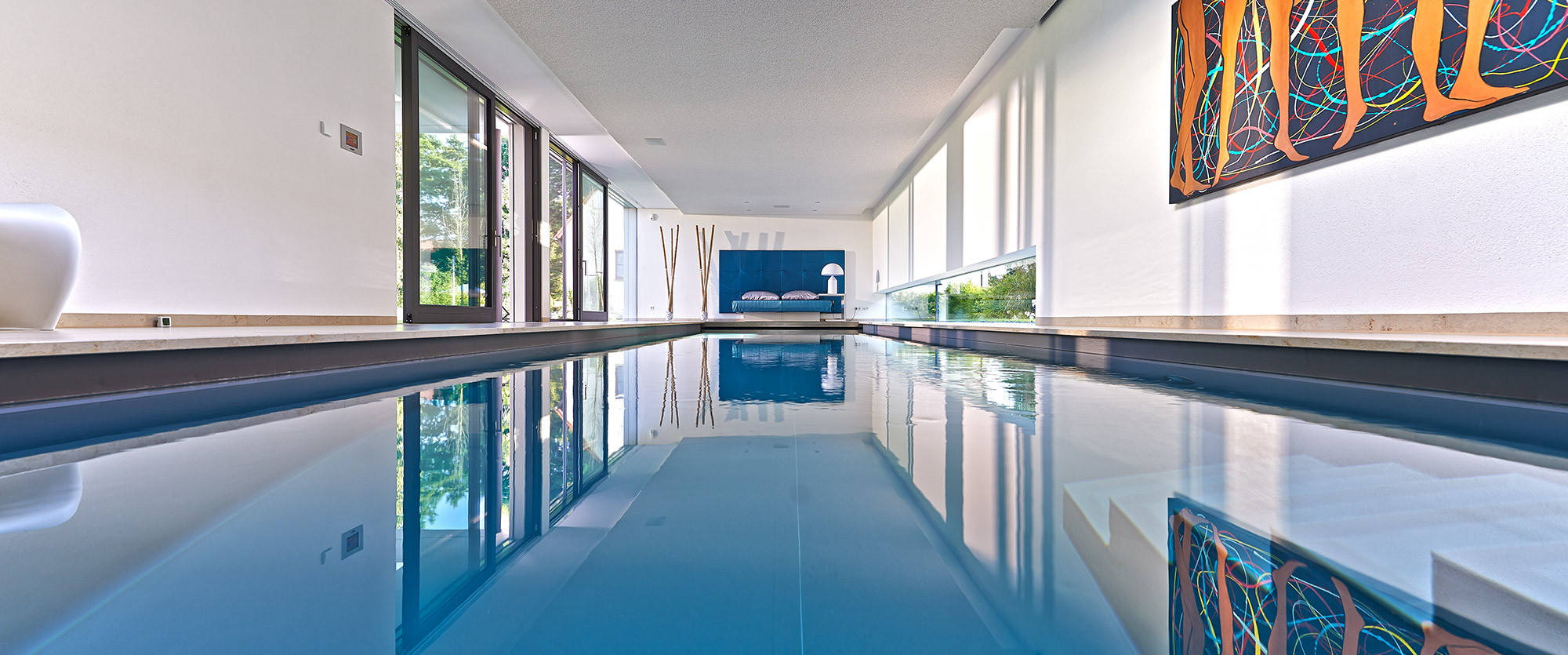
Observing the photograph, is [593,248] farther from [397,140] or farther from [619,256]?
[397,140]

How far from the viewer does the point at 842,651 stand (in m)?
0.46

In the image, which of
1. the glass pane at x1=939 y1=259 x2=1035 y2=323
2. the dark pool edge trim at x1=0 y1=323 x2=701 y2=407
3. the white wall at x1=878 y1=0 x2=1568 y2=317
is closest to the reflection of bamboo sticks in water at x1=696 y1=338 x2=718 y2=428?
the dark pool edge trim at x1=0 y1=323 x2=701 y2=407

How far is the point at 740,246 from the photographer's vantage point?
12656mm

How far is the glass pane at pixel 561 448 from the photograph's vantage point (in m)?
0.91

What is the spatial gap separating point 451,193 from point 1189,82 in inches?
220

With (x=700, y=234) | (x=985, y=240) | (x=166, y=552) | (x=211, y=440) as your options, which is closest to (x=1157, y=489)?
A: (x=166, y=552)

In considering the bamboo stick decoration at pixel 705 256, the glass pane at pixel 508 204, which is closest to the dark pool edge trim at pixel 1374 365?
the glass pane at pixel 508 204

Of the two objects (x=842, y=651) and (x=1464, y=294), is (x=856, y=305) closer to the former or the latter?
(x=1464, y=294)

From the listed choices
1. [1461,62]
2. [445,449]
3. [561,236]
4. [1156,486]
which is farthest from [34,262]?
[561,236]

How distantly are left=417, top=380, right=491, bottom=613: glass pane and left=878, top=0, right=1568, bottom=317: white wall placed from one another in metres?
2.74

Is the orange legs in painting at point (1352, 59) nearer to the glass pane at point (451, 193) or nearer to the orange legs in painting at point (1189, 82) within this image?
the orange legs in painting at point (1189, 82)

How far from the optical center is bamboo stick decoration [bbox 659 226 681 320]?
38.7ft

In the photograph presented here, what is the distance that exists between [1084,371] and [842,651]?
293cm

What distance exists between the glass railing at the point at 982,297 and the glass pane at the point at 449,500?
4.82 metres
